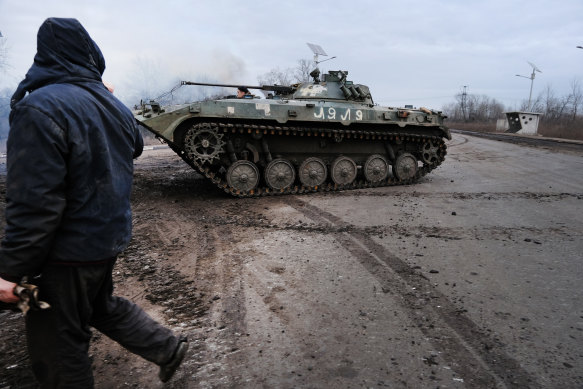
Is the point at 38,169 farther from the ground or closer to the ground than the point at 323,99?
closer to the ground

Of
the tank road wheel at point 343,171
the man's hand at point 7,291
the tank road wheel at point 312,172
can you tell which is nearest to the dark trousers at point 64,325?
the man's hand at point 7,291

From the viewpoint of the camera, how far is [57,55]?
6.60 feet

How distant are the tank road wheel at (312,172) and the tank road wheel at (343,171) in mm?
282

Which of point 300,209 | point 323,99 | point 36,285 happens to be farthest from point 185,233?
point 323,99

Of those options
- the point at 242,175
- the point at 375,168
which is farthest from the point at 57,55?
the point at 375,168

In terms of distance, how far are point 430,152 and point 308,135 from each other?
364 centimetres

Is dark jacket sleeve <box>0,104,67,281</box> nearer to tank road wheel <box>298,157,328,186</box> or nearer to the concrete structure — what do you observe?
tank road wheel <box>298,157,328,186</box>

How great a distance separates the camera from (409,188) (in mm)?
9734

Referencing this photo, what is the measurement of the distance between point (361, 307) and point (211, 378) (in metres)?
1.50

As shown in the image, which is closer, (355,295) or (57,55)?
(57,55)

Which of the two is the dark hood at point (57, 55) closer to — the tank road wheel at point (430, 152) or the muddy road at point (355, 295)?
the muddy road at point (355, 295)

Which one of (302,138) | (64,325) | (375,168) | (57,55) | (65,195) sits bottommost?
(64,325)

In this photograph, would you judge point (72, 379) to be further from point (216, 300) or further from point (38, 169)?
point (216, 300)

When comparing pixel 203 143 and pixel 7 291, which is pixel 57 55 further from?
pixel 203 143
